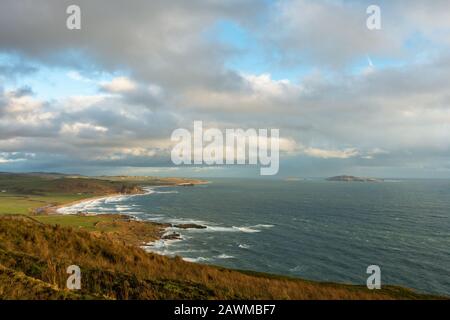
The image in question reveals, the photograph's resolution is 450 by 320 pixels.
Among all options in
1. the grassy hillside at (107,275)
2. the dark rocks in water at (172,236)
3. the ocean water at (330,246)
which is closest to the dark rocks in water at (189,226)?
the ocean water at (330,246)

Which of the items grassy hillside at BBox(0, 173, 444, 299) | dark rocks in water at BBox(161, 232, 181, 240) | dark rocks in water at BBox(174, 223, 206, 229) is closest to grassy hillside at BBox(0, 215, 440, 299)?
grassy hillside at BBox(0, 173, 444, 299)

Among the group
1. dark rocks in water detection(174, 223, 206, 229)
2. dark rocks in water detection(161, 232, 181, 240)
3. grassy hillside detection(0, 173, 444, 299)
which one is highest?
grassy hillside detection(0, 173, 444, 299)

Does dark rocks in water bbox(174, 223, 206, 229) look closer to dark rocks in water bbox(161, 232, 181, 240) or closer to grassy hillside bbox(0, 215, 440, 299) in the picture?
dark rocks in water bbox(161, 232, 181, 240)

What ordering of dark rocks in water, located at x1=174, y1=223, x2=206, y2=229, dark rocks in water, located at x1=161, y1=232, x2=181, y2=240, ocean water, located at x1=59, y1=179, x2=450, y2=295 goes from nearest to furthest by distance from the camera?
ocean water, located at x1=59, y1=179, x2=450, y2=295, dark rocks in water, located at x1=161, y1=232, x2=181, y2=240, dark rocks in water, located at x1=174, y1=223, x2=206, y2=229

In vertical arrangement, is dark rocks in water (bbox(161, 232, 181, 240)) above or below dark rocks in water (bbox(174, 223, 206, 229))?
above

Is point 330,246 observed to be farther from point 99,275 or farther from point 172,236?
point 99,275

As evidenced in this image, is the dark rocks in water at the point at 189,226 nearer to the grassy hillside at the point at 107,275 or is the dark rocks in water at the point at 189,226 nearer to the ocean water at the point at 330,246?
the ocean water at the point at 330,246

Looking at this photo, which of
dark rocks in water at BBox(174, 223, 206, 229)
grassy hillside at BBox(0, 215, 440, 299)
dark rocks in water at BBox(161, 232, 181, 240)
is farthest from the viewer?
dark rocks in water at BBox(174, 223, 206, 229)

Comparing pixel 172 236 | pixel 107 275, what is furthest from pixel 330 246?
pixel 107 275
